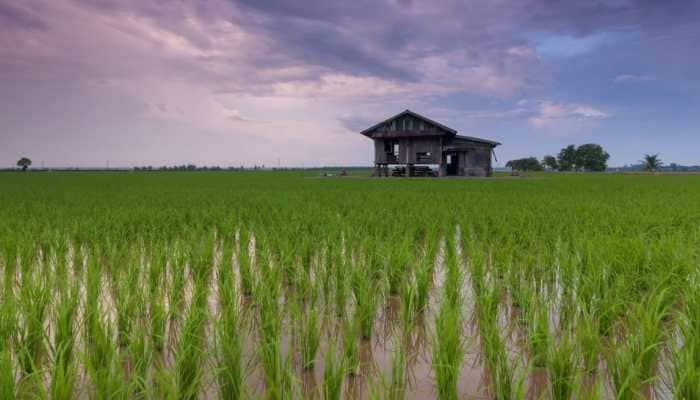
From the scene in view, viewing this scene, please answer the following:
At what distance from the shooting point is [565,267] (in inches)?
144

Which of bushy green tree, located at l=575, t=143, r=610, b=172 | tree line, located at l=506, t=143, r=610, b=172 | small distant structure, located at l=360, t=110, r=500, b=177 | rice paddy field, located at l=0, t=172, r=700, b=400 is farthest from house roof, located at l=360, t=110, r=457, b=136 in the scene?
bushy green tree, located at l=575, t=143, r=610, b=172

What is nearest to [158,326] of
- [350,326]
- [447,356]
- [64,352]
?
[64,352]

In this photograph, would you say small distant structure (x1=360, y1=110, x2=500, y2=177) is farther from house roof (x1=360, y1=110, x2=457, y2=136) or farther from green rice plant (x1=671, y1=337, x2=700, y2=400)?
green rice plant (x1=671, y1=337, x2=700, y2=400)

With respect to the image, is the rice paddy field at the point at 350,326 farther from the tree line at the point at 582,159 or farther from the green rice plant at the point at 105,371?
the tree line at the point at 582,159

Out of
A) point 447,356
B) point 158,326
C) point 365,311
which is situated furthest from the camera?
point 365,311

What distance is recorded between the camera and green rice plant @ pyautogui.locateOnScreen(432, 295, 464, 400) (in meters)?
1.90

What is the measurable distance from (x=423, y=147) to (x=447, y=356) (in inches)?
1134

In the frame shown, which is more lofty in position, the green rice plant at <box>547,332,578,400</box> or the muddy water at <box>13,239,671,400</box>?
the green rice plant at <box>547,332,578,400</box>

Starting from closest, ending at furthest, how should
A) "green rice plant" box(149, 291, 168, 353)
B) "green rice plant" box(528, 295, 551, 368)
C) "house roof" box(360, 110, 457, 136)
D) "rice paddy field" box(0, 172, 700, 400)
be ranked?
1. "rice paddy field" box(0, 172, 700, 400)
2. "green rice plant" box(528, 295, 551, 368)
3. "green rice plant" box(149, 291, 168, 353)
4. "house roof" box(360, 110, 457, 136)

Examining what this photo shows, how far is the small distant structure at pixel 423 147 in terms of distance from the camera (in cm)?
2891

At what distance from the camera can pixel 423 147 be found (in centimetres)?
2980

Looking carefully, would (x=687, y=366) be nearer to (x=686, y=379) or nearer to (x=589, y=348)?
(x=686, y=379)

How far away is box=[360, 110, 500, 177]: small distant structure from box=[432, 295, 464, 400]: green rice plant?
1063 inches

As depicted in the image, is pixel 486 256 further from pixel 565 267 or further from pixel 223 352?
pixel 223 352
